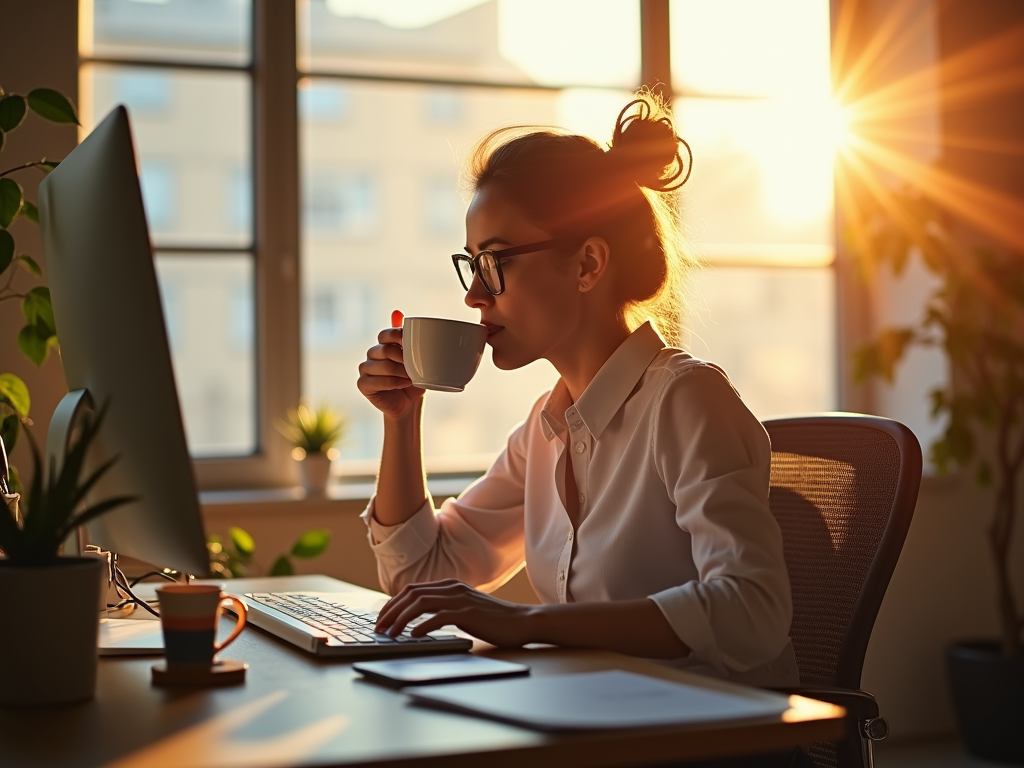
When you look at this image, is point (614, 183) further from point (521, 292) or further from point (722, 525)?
point (722, 525)

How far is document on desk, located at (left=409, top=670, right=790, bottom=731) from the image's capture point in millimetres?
828

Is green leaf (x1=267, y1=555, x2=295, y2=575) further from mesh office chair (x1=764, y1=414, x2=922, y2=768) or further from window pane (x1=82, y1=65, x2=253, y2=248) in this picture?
mesh office chair (x1=764, y1=414, x2=922, y2=768)

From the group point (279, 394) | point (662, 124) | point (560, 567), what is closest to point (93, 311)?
point (560, 567)

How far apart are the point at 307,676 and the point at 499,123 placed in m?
2.79

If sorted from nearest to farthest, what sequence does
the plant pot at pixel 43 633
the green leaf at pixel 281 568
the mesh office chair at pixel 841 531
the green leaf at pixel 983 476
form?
the plant pot at pixel 43 633, the mesh office chair at pixel 841 531, the green leaf at pixel 281 568, the green leaf at pixel 983 476

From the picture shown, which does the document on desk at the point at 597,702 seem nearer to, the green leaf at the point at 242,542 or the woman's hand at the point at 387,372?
the woman's hand at the point at 387,372

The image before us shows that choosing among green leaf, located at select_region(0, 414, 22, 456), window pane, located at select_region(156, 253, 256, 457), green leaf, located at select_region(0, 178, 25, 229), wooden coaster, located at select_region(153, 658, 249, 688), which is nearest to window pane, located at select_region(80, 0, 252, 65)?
window pane, located at select_region(156, 253, 256, 457)

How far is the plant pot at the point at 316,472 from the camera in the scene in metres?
3.12

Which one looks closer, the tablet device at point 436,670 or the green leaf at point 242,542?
the tablet device at point 436,670

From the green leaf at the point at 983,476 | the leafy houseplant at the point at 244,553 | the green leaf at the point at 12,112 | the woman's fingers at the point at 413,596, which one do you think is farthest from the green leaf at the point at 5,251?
the green leaf at the point at 983,476

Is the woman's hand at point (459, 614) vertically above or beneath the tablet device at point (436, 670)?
above

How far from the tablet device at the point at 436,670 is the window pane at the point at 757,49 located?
118 inches

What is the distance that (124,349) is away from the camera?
106 centimetres

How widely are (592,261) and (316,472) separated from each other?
1657 millimetres
